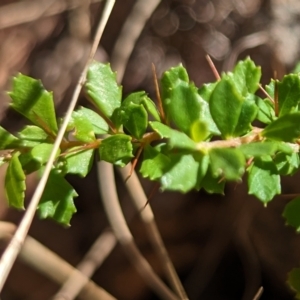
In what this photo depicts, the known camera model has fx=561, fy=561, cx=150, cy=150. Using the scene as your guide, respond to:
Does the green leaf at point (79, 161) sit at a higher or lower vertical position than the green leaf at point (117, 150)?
lower

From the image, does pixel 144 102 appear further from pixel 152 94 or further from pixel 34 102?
pixel 152 94

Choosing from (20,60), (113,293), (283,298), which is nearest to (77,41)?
(20,60)

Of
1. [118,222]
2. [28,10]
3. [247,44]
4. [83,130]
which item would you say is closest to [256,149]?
[83,130]

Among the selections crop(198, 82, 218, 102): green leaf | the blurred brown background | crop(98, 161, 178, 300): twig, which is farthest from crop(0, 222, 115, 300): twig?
crop(198, 82, 218, 102): green leaf

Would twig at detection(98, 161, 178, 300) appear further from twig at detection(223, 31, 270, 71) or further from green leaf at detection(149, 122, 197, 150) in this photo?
green leaf at detection(149, 122, 197, 150)

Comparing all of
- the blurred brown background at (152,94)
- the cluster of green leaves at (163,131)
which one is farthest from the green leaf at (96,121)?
the blurred brown background at (152,94)

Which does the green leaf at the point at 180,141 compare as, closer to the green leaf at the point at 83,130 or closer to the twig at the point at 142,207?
the green leaf at the point at 83,130

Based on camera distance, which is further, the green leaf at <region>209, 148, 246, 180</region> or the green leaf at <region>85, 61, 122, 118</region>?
the green leaf at <region>85, 61, 122, 118</region>
